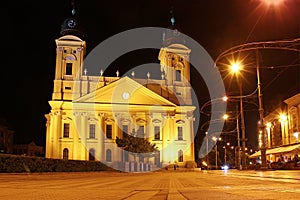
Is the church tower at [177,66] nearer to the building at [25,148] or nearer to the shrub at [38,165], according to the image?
the shrub at [38,165]

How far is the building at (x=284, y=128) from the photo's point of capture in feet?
125

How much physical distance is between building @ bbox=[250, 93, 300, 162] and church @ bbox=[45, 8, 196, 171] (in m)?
17.5

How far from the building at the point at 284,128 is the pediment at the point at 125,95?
19.1 m

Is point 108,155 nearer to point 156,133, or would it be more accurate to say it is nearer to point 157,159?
point 157,159

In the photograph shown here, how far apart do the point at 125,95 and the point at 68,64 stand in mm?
10311

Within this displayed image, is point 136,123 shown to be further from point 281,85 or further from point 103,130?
point 281,85

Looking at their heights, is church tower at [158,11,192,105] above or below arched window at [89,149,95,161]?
above

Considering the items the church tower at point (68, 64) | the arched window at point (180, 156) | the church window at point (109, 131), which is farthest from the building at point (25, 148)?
the arched window at point (180, 156)

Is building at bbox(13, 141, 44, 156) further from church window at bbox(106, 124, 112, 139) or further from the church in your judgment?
church window at bbox(106, 124, 112, 139)

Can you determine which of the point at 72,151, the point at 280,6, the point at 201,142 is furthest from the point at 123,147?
the point at 280,6

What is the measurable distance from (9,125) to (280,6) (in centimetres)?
8999

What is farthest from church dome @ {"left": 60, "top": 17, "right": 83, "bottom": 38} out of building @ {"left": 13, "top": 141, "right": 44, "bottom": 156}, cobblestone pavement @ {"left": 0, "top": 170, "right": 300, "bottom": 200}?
cobblestone pavement @ {"left": 0, "top": 170, "right": 300, "bottom": 200}

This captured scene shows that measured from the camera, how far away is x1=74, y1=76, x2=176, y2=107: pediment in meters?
60.8

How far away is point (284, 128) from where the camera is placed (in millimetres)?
43844
